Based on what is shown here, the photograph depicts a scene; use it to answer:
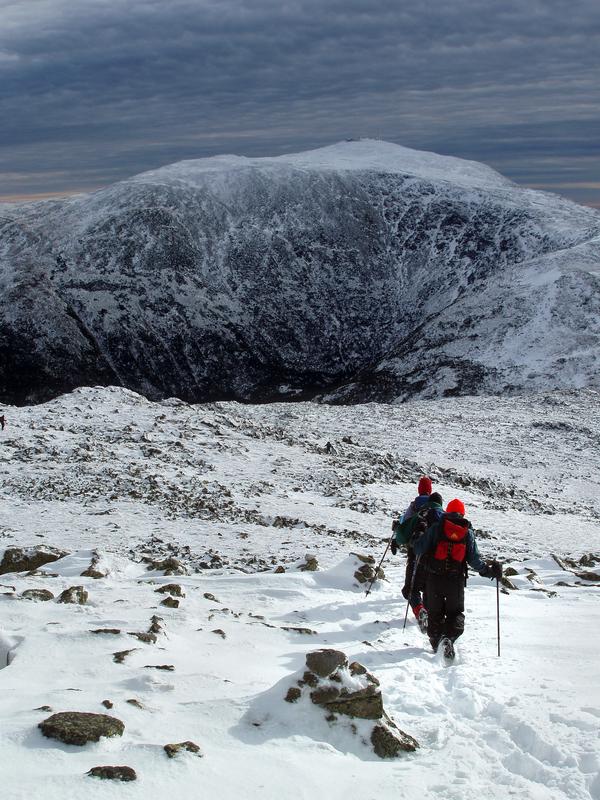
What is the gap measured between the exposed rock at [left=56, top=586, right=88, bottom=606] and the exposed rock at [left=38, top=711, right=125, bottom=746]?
4.24 meters

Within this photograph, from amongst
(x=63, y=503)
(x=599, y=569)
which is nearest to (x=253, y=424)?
(x=63, y=503)

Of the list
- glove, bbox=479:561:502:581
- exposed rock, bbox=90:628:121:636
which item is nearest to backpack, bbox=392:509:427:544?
glove, bbox=479:561:502:581

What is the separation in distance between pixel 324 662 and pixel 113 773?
7.24 ft

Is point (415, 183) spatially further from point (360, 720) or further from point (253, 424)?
point (360, 720)

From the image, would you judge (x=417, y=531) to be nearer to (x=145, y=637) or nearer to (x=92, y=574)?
(x=145, y=637)

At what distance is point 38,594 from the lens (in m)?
9.80

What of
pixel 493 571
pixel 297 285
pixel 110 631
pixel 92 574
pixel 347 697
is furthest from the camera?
pixel 297 285

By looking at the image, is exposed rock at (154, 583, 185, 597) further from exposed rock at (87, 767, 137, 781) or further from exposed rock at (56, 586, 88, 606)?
exposed rock at (87, 767, 137, 781)

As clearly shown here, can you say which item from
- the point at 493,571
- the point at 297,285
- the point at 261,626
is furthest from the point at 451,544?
the point at 297,285

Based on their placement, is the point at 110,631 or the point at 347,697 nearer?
the point at 347,697

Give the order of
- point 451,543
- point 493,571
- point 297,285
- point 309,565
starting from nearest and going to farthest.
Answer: point 451,543 → point 493,571 → point 309,565 → point 297,285

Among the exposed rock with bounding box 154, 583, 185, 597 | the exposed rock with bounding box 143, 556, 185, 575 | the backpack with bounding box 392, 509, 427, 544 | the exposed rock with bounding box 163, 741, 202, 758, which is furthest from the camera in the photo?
the exposed rock with bounding box 143, 556, 185, 575

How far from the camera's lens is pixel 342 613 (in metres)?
10.5

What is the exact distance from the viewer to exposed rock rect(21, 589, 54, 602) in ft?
32.0
